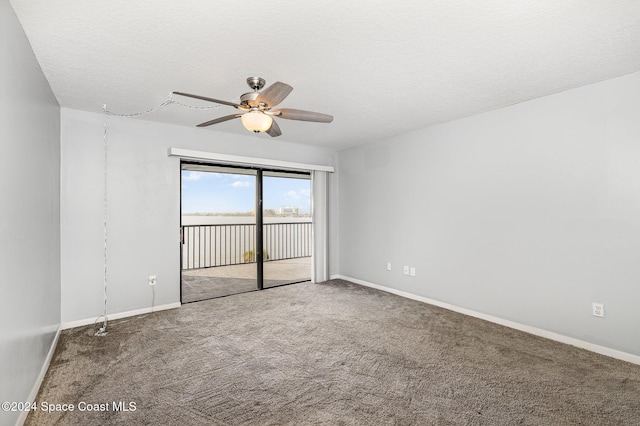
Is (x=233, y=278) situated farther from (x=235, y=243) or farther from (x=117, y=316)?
(x=117, y=316)

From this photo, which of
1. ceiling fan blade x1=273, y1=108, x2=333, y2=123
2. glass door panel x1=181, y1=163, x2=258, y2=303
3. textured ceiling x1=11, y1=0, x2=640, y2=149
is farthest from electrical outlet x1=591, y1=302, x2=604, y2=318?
glass door panel x1=181, y1=163, x2=258, y2=303

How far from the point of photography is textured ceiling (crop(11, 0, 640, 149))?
1.75m

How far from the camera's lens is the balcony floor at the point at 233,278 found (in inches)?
184

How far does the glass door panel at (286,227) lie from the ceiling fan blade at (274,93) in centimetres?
279

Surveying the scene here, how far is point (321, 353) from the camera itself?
2.70 meters

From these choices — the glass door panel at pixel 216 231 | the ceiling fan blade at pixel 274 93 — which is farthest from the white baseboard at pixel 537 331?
the ceiling fan blade at pixel 274 93

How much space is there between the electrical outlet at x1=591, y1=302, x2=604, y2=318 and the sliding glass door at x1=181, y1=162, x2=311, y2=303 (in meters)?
3.95

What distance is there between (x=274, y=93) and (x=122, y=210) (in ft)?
9.18

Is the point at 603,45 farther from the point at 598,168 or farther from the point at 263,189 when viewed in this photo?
the point at 263,189

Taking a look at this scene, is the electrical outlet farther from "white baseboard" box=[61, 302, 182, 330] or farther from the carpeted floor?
"white baseboard" box=[61, 302, 182, 330]

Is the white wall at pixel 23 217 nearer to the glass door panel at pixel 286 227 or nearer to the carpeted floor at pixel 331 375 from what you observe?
the carpeted floor at pixel 331 375

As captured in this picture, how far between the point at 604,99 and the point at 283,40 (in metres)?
2.88

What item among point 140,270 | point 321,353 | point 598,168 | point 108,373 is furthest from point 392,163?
point 108,373

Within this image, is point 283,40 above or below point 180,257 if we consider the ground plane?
above
